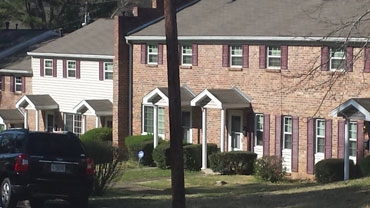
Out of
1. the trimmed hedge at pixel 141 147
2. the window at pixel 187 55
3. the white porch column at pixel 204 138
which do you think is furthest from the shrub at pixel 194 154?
the window at pixel 187 55

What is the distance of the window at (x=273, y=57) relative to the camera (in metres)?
35.4

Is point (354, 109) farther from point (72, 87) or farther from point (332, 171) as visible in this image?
point (72, 87)

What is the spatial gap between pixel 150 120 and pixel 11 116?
12.5 m

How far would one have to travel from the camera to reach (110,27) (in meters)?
50.6

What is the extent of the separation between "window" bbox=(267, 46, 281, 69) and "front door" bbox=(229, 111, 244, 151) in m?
2.68

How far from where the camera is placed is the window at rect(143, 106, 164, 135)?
4119cm

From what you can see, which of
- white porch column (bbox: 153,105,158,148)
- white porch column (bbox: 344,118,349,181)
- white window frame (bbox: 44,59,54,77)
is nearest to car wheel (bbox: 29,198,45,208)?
white porch column (bbox: 344,118,349,181)

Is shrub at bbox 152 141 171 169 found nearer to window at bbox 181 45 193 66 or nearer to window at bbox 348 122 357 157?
window at bbox 181 45 193 66

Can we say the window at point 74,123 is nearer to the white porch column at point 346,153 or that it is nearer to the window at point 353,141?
the window at point 353,141

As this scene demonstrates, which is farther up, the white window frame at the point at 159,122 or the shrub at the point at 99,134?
the white window frame at the point at 159,122

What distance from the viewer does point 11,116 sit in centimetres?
5119

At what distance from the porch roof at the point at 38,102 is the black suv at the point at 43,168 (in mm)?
28145

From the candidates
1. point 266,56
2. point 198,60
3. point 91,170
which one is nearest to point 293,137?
point 266,56

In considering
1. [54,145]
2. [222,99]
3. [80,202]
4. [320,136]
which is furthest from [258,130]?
[54,145]
